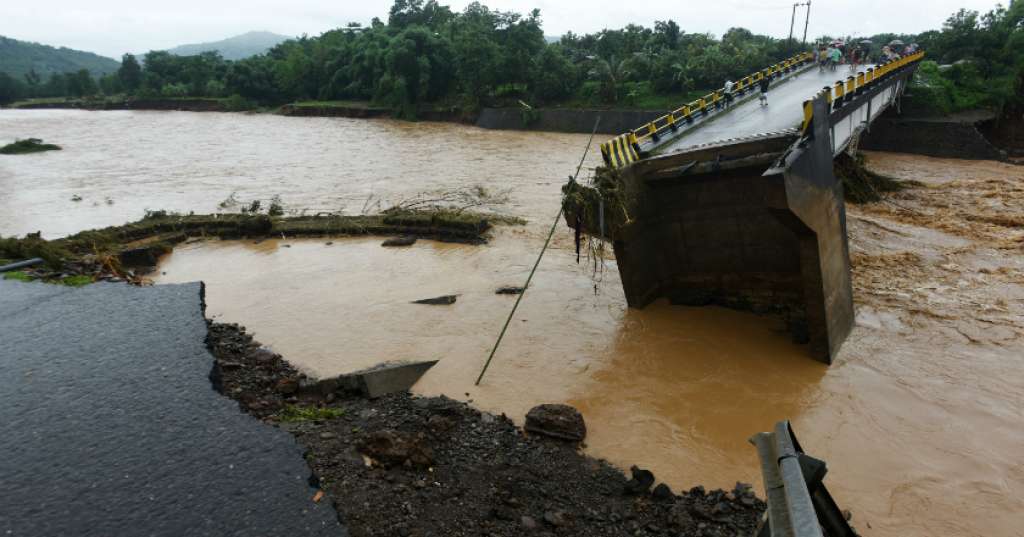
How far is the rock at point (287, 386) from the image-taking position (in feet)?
23.9

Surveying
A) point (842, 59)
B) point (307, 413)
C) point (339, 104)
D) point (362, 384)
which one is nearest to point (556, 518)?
point (307, 413)

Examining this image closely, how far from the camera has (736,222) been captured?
9414 mm

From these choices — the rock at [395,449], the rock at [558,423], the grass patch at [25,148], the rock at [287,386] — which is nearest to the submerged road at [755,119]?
the rock at [558,423]

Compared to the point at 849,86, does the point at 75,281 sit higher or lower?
lower

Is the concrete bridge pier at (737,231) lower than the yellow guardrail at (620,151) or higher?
lower

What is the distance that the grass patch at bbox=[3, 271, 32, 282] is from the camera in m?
10.1

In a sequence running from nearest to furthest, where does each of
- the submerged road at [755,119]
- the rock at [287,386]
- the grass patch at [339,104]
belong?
the rock at [287,386], the submerged road at [755,119], the grass patch at [339,104]

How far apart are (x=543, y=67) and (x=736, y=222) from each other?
37.4 meters

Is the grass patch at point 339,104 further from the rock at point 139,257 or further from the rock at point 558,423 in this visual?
the rock at point 558,423

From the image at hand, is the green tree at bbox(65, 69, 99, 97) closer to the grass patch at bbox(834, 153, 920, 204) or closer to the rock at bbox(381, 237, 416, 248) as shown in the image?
the rock at bbox(381, 237, 416, 248)

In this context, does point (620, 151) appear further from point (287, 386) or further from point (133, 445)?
point (133, 445)

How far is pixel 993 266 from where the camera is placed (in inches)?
485

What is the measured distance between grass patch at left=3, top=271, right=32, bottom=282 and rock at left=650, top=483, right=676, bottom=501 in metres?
11.0

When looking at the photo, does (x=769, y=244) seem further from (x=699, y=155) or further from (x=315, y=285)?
(x=315, y=285)
